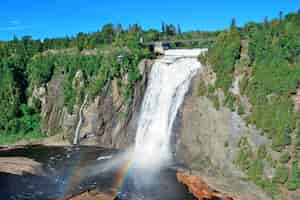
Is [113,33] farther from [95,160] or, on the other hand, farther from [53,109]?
[95,160]

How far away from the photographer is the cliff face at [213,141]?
2922 cm

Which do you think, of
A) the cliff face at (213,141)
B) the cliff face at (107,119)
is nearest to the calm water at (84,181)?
the cliff face at (213,141)

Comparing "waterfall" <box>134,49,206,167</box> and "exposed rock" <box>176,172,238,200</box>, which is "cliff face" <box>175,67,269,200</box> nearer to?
"exposed rock" <box>176,172,238,200</box>

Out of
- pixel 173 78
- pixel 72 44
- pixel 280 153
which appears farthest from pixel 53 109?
pixel 280 153

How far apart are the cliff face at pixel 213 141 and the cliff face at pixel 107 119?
7103mm

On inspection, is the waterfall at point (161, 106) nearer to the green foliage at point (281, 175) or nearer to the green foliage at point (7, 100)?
the green foliage at point (281, 175)

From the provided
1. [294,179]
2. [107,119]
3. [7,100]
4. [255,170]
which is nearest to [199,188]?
[255,170]

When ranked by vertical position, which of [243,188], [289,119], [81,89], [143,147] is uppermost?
[81,89]

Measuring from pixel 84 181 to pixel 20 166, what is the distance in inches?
A: 305

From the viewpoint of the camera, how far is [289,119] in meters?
27.8

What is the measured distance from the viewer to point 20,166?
34.4m

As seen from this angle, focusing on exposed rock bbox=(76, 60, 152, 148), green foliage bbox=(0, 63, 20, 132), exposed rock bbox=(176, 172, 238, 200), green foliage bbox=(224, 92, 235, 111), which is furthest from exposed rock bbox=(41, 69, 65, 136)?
green foliage bbox=(224, 92, 235, 111)

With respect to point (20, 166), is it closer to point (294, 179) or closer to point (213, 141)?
point (213, 141)

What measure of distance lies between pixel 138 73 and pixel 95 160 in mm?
11964
